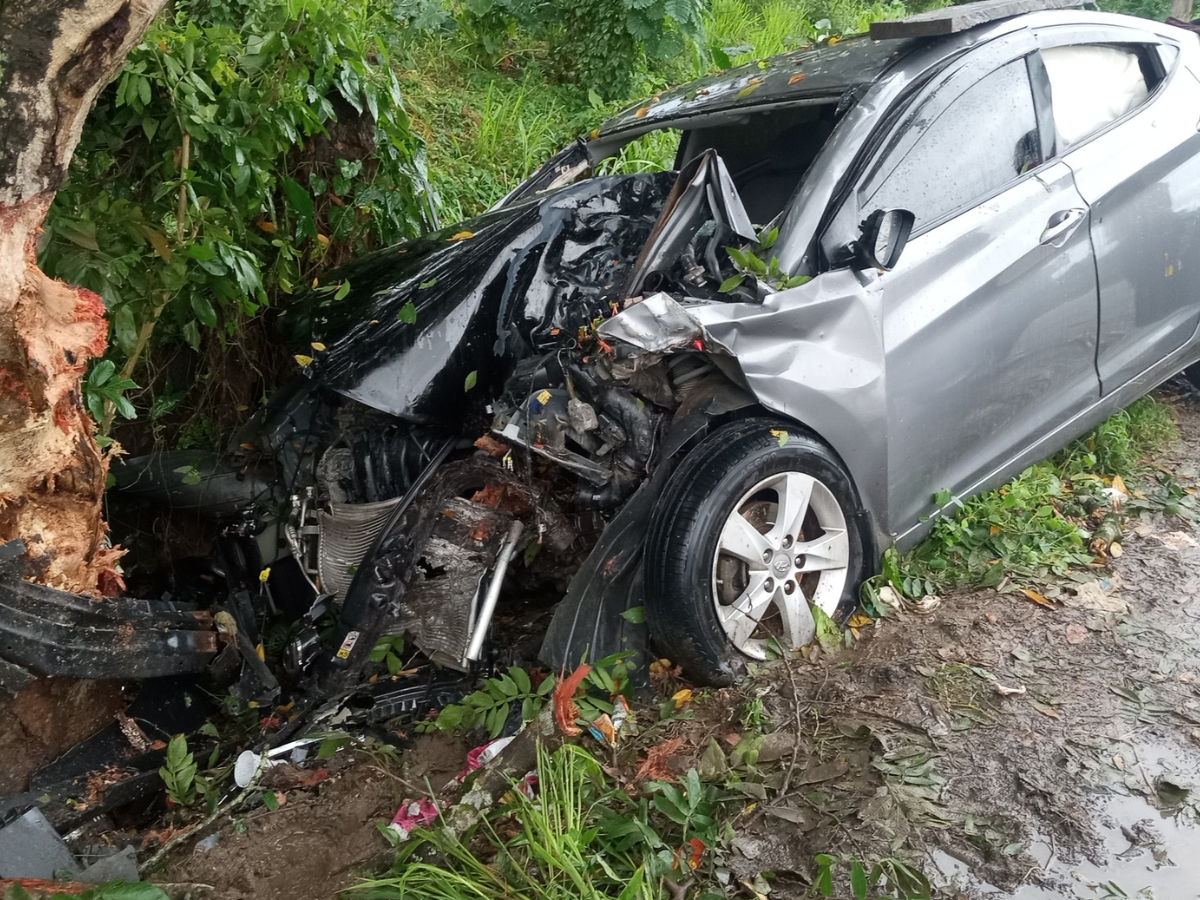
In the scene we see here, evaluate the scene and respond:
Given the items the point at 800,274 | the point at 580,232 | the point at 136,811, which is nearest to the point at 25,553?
the point at 136,811

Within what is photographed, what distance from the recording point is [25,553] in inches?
78.9

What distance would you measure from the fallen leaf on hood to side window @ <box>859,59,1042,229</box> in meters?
1.58

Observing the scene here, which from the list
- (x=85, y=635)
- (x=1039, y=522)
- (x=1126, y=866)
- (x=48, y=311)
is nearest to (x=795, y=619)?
(x=1126, y=866)

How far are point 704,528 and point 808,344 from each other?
0.62 m

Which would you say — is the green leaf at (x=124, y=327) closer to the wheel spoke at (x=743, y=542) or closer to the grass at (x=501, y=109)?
the wheel spoke at (x=743, y=542)

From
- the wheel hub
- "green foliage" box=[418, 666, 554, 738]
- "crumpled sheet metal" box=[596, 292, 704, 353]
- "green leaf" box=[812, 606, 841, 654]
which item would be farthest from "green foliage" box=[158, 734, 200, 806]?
"green leaf" box=[812, 606, 841, 654]

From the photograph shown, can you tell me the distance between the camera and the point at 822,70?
2.92 m

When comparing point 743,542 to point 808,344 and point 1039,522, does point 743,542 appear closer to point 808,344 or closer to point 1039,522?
point 808,344

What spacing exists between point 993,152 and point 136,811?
3216 millimetres

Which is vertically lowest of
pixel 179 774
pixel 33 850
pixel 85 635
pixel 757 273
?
pixel 179 774

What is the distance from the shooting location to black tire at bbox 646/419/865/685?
2.33 metres

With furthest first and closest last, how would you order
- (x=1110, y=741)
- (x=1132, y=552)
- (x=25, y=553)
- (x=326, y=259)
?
(x=326, y=259), (x=1132, y=552), (x=1110, y=741), (x=25, y=553)

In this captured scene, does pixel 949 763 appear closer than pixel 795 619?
Yes

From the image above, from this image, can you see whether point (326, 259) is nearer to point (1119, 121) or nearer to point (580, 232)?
point (580, 232)
